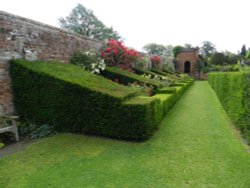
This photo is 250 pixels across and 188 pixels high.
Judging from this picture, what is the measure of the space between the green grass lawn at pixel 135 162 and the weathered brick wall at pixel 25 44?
2072 millimetres

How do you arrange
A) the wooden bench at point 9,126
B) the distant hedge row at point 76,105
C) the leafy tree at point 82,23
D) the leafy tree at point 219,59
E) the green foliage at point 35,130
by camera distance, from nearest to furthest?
the distant hedge row at point 76,105 → the wooden bench at point 9,126 → the green foliage at point 35,130 → the leafy tree at point 219,59 → the leafy tree at point 82,23

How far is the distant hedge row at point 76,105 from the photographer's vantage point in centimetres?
422

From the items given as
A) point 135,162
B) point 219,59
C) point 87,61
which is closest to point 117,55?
point 87,61

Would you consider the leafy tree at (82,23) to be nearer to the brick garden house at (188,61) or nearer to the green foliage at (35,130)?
the brick garden house at (188,61)

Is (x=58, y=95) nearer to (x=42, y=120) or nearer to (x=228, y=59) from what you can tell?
(x=42, y=120)

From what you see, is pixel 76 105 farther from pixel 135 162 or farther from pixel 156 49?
pixel 156 49

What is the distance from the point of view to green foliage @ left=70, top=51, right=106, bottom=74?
7.91 meters

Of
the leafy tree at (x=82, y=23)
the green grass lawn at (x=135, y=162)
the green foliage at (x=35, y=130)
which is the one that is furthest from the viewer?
the leafy tree at (x=82, y=23)

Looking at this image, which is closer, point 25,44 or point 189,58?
point 25,44

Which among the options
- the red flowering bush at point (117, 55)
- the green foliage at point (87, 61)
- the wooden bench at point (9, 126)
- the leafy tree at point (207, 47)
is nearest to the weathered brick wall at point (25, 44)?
the green foliage at point (87, 61)

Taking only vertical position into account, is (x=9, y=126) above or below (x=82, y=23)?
below

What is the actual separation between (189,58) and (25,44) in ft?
101

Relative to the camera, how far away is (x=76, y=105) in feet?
15.1

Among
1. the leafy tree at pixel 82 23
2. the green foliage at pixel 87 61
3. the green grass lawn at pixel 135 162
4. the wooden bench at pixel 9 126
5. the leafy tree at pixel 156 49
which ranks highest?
the leafy tree at pixel 82 23
